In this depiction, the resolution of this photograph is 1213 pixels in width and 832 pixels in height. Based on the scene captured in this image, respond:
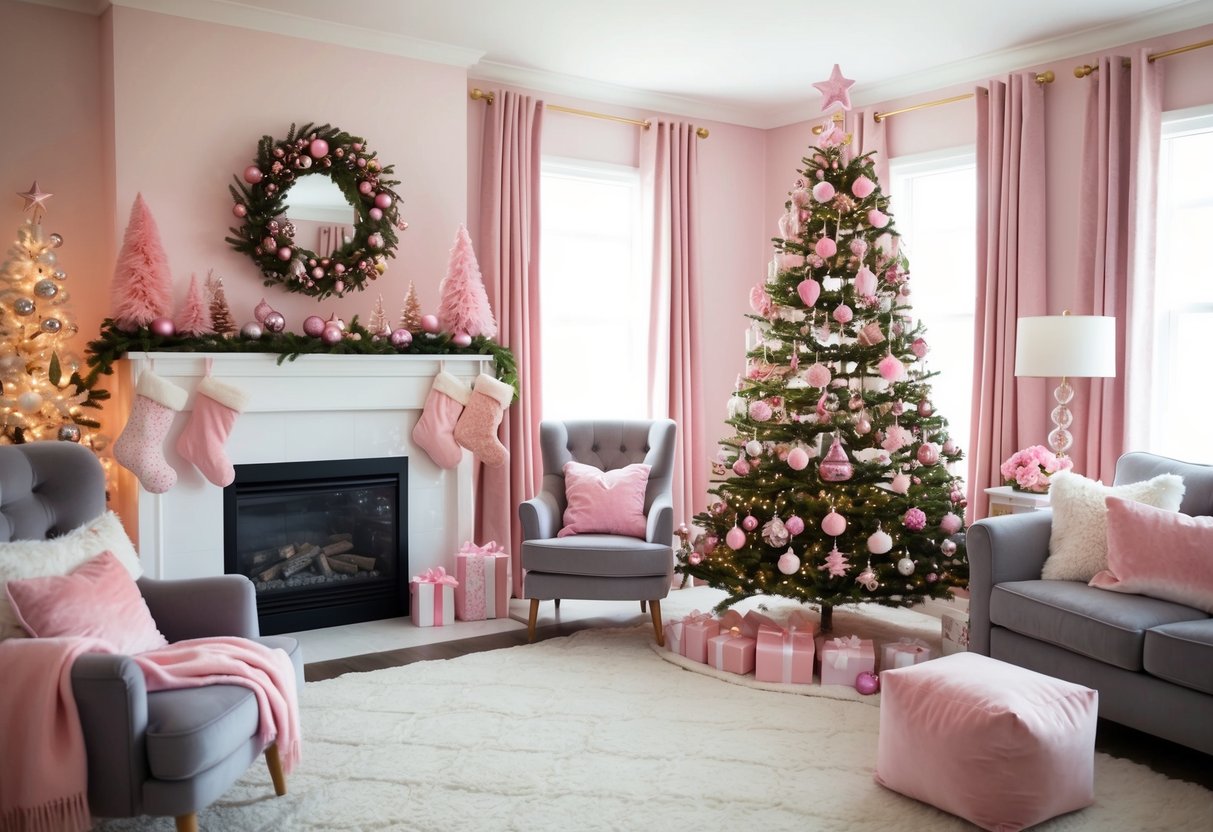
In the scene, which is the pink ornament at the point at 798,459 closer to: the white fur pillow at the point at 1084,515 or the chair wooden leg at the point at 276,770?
the white fur pillow at the point at 1084,515

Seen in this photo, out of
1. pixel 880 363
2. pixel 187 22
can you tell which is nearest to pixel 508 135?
pixel 187 22

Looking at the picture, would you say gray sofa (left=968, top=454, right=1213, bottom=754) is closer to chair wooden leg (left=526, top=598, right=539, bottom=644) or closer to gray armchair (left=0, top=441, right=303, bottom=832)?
chair wooden leg (left=526, top=598, right=539, bottom=644)

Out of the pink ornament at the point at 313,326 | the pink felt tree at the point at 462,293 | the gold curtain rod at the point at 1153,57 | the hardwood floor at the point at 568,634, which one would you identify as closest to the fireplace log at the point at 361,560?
the hardwood floor at the point at 568,634

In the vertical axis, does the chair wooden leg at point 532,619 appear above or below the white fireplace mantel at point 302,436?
below

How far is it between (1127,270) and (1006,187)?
752 millimetres

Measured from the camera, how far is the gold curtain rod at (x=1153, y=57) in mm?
4293

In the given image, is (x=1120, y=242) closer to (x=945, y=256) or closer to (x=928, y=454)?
(x=945, y=256)

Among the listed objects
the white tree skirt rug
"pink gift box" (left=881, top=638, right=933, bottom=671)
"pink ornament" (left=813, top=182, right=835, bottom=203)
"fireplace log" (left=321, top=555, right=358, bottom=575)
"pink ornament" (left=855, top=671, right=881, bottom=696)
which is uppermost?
"pink ornament" (left=813, top=182, right=835, bottom=203)

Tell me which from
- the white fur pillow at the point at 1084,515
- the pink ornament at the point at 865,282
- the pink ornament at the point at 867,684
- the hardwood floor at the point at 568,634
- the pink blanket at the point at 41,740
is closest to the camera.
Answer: the pink blanket at the point at 41,740

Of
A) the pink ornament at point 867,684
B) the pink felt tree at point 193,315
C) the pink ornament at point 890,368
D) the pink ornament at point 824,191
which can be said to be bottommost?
the pink ornament at point 867,684

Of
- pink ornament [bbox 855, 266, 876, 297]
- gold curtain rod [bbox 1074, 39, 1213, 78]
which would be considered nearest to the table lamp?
pink ornament [bbox 855, 266, 876, 297]

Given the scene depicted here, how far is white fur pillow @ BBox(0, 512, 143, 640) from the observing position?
8.15 ft

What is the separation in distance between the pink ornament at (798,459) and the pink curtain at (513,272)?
71.7 inches

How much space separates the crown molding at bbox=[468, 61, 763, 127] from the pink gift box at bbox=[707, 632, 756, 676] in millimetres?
3198
